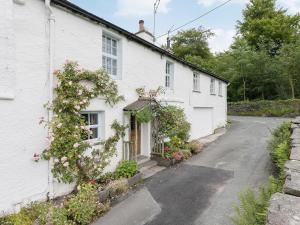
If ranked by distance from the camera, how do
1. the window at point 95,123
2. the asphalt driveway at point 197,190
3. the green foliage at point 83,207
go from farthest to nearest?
1. the window at point 95,123
2. the asphalt driveway at point 197,190
3. the green foliage at point 83,207

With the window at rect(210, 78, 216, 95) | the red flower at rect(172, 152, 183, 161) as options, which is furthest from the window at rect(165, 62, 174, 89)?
the window at rect(210, 78, 216, 95)

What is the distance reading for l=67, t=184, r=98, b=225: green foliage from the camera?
6105 mm

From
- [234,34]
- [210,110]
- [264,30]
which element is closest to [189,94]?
[210,110]

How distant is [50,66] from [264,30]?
38779mm

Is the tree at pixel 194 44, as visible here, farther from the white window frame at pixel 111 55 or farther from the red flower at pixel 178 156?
the white window frame at pixel 111 55

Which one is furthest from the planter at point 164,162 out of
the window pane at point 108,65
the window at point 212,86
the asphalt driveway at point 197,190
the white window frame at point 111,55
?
the window at point 212,86

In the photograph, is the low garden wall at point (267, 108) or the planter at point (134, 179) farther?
the low garden wall at point (267, 108)

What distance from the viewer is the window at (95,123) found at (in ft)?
28.0

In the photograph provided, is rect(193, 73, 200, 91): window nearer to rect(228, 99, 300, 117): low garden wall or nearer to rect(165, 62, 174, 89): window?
rect(165, 62, 174, 89): window

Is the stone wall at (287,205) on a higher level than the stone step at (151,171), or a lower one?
higher

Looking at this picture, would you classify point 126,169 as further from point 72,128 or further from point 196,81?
point 196,81

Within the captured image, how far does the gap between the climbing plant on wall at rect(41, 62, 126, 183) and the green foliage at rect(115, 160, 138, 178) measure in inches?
29.0

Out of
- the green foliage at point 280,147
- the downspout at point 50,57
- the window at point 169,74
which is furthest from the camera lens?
the window at point 169,74

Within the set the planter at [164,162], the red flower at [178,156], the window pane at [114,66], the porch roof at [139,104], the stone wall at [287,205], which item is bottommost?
the planter at [164,162]
